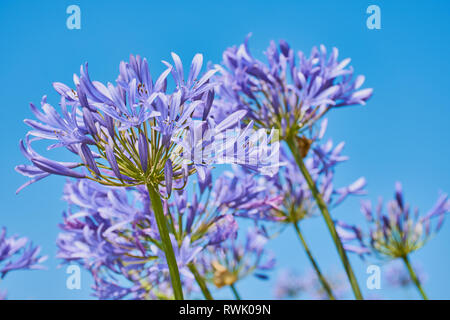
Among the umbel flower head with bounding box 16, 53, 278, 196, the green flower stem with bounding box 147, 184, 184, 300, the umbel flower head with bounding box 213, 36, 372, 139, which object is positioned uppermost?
the umbel flower head with bounding box 213, 36, 372, 139

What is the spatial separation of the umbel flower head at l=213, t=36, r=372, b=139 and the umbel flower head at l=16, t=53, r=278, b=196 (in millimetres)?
1186

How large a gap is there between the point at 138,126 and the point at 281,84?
66.7 inches

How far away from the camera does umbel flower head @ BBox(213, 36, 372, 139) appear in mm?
2861

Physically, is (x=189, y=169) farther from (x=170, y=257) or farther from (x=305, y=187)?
(x=305, y=187)

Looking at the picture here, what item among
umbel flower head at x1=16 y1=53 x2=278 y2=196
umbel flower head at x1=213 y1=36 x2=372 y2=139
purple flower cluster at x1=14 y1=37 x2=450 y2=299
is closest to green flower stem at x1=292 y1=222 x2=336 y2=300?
purple flower cluster at x1=14 y1=37 x2=450 y2=299

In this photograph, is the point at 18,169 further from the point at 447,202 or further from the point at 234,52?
the point at 447,202

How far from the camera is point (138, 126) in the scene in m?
1.48

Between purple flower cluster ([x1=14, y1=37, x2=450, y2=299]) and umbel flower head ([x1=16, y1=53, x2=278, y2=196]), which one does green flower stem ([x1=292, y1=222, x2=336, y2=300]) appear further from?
umbel flower head ([x1=16, y1=53, x2=278, y2=196])

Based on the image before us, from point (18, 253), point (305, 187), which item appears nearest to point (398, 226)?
point (305, 187)

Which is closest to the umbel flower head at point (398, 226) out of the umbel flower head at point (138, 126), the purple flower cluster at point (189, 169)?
the purple flower cluster at point (189, 169)
